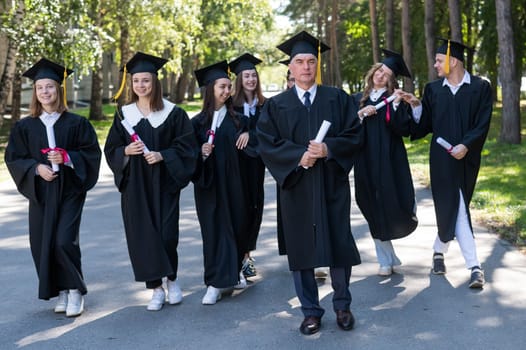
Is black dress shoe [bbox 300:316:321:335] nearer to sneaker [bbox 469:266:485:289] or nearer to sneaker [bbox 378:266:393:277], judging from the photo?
sneaker [bbox 469:266:485:289]

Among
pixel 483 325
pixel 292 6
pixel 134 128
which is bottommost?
pixel 483 325

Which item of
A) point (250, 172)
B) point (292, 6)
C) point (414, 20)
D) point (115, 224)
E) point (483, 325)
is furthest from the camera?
point (292, 6)

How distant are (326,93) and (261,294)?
6.44 ft

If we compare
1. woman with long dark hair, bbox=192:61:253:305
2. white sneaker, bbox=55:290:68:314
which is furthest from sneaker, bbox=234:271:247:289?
white sneaker, bbox=55:290:68:314

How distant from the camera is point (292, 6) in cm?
5659

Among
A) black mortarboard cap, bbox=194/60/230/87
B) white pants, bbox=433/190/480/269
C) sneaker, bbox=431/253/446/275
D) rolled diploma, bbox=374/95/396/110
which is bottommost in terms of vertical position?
sneaker, bbox=431/253/446/275

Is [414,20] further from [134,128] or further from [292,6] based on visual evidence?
[134,128]

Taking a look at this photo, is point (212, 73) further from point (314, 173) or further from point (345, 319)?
point (345, 319)

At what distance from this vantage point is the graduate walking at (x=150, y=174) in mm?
6852

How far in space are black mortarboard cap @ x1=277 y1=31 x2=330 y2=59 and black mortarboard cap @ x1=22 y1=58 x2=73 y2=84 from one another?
1.77m

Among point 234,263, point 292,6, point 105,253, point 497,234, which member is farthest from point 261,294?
point 292,6

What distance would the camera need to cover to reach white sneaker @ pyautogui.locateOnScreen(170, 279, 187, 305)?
700 centimetres

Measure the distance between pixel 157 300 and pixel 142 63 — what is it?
1883 mm

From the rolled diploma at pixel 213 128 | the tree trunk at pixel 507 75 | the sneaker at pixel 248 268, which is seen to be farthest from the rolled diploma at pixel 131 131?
the tree trunk at pixel 507 75
